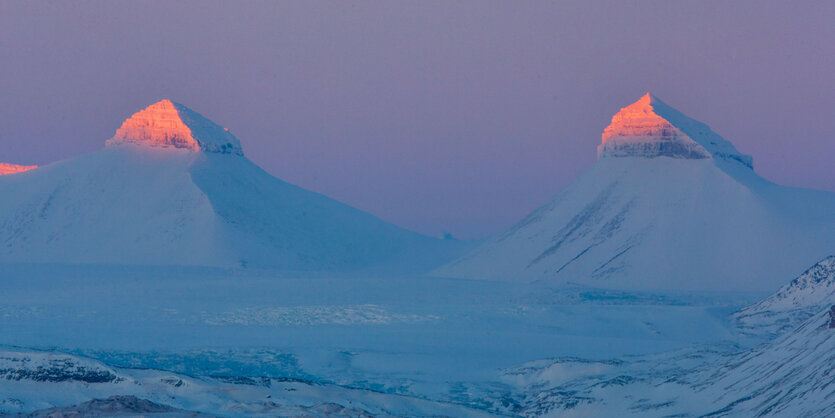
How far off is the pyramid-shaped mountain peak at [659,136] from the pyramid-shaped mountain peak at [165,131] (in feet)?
132

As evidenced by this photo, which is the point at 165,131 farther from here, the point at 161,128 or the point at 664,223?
the point at 664,223

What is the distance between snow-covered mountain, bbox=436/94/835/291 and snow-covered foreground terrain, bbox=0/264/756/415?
23.7ft

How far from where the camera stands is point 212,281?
68.1 meters

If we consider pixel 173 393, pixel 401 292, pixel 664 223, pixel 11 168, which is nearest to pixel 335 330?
pixel 401 292

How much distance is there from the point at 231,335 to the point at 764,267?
40991mm

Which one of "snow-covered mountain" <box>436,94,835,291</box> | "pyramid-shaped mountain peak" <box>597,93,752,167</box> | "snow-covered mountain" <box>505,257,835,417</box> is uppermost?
"pyramid-shaped mountain peak" <box>597,93,752,167</box>

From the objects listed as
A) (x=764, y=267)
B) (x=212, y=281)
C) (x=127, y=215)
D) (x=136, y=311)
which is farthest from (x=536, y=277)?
(x=127, y=215)

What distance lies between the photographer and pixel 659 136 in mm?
89062

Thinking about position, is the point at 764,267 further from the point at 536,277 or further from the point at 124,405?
the point at 124,405

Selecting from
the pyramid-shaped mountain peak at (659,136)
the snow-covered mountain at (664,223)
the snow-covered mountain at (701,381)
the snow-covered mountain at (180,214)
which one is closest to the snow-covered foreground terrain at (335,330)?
the snow-covered mountain at (701,381)

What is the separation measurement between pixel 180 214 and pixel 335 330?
50013mm

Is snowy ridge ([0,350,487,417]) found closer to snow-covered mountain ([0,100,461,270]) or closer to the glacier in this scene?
the glacier

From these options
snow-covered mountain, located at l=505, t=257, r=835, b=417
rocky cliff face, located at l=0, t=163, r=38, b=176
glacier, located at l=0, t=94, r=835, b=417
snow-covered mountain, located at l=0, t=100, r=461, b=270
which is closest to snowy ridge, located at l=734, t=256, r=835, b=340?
glacier, located at l=0, t=94, r=835, b=417

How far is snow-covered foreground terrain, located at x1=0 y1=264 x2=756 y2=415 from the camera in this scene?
109ft
